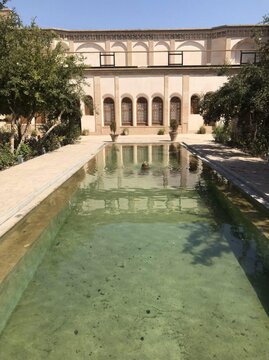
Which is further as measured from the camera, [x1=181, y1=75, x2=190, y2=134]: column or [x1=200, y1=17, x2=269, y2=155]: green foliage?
[x1=181, y1=75, x2=190, y2=134]: column

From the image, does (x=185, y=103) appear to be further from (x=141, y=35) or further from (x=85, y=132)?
(x=141, y=35)

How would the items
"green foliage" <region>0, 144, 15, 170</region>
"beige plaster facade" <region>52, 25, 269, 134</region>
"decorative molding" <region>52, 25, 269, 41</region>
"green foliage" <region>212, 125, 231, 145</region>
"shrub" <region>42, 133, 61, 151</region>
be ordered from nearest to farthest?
"green foliage" <region>0, 144, 15, 170</region> → "shrub" <region>42, 133, 61, 151</region> → "green foliage" <region>212, 125, 231, 145</region> → "beige plaster facade" <region>52, 25, 269, 134</region> → "decorative molding" <region>52, 25, 269, 41</region>

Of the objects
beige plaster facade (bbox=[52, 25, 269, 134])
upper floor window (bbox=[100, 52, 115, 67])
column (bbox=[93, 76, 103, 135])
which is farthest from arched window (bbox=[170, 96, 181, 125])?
upper floor window (bbox=[100, 52, 115, 67])

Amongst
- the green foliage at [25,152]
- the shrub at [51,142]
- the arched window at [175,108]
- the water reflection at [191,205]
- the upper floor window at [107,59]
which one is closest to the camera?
the water reflection at [191,205]

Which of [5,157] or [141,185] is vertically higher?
[5,157]

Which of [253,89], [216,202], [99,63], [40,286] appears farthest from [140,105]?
[40,286]

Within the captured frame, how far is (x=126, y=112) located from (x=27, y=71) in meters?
20.2

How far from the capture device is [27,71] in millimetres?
16188

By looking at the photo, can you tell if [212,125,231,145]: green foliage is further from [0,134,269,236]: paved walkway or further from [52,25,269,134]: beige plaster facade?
[52,25,269,134]: beige plaster facade

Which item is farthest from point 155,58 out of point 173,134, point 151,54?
point 173,134

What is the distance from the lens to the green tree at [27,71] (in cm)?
1531

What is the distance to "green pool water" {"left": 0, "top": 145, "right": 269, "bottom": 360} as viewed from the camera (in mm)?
3959

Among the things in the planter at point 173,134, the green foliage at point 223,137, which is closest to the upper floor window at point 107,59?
the planter at point 173,134

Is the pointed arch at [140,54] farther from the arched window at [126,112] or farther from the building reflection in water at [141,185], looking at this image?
the building reflection in water at [141,185]
